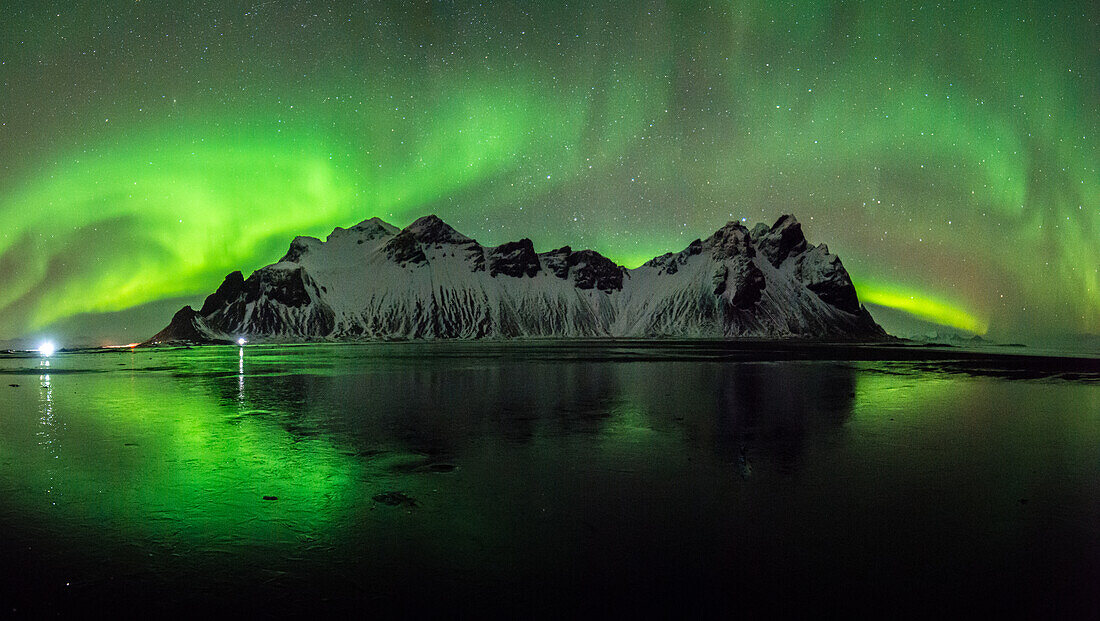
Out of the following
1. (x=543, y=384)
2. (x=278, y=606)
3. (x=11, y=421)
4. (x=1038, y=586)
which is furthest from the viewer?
(x=543, y=384)

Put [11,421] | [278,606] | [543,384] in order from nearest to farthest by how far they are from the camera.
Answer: [278,606] < [11,421] < [543,384]

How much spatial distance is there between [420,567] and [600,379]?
38377mm

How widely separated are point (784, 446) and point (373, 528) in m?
12.8

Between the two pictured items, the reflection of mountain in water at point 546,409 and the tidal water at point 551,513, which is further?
the reflection of mountain in water at point 546,409

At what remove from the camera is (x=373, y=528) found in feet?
35.6

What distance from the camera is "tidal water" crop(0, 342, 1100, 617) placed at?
830 cm

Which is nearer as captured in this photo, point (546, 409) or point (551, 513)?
point (551, 513)

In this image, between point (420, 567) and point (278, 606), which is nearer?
point (278, 606)

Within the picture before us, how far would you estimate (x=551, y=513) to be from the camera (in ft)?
38.9

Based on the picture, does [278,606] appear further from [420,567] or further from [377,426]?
[377,426]

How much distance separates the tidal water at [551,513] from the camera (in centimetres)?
830

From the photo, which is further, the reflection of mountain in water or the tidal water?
the reflection of mountain in water

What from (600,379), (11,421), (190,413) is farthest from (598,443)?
(600,379)

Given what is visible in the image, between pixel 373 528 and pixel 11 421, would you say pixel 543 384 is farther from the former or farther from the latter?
pixel 373 528
